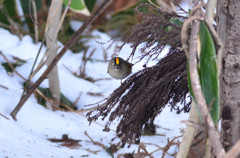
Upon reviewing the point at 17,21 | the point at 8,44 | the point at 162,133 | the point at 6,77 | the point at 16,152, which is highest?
the point at 17,21

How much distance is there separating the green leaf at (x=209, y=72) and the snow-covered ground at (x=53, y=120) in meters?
0.73

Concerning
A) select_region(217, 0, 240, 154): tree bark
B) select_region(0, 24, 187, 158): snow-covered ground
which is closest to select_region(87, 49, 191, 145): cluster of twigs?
select_region(217, 0, 240, 154): tree bark

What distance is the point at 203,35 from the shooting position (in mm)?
794

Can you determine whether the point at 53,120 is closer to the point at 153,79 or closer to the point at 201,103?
the point at 153,79

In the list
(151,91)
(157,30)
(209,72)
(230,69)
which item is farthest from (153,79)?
(209,72)

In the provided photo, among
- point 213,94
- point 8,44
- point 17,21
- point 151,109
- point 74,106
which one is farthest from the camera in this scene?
point 17,21

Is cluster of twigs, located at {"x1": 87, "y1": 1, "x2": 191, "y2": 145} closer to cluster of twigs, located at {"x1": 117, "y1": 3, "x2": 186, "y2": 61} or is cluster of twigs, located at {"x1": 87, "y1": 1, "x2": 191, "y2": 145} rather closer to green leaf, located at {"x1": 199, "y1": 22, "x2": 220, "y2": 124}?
cluster of twigs, located at {"x1": 117, "y1": 3, "x2": 186, "y2": 61}

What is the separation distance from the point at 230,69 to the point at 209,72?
0.17 m

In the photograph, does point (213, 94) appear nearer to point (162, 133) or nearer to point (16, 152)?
point (16, 152)

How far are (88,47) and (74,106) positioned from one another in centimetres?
74

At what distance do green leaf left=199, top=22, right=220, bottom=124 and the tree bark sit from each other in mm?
157

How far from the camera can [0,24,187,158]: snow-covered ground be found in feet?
4.68

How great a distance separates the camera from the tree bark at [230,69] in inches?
36.2

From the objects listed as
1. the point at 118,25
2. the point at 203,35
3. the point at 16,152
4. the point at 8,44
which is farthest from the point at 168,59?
the point at 118,25
